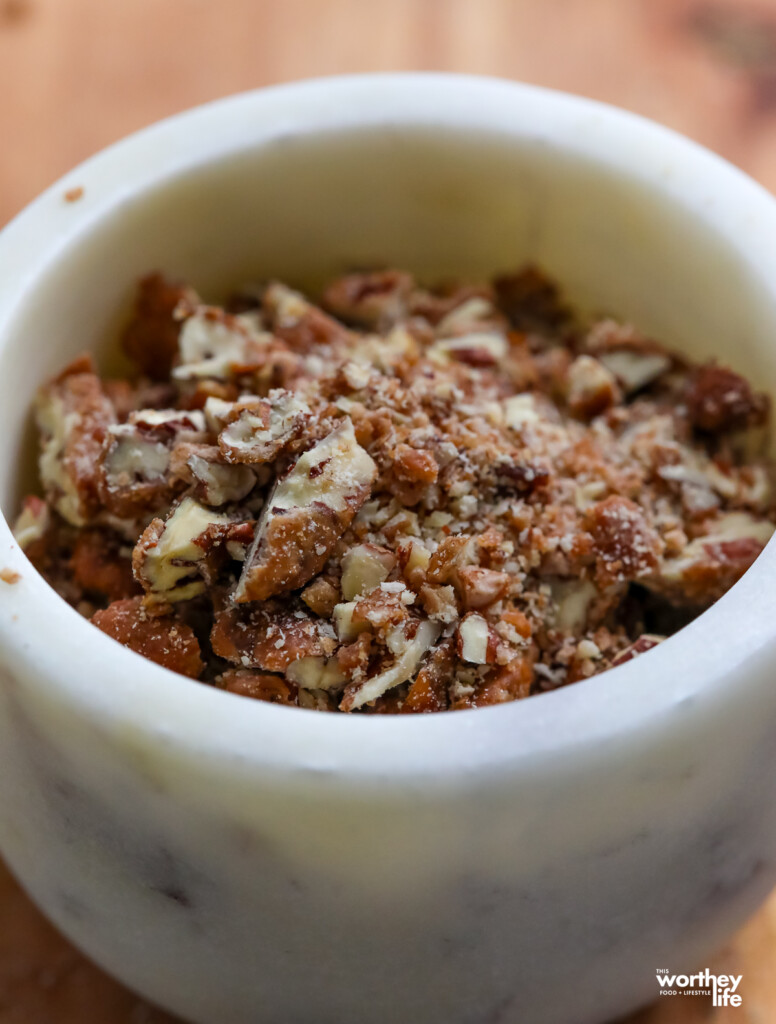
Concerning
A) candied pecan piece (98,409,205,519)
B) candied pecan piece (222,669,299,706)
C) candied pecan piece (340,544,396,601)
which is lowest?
candied pecan piece (222,669,299,706)

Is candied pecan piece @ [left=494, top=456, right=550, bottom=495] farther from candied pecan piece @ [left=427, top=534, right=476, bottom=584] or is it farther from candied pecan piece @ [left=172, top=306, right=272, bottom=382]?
candied pecan piece @ [left=172, top=306, right=272, bottom=382]

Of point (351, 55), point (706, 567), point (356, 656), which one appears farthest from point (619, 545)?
point (351, 55)

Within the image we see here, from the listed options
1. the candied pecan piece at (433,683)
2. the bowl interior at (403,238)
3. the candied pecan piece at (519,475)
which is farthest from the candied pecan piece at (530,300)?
the candied pecan piece at (433,683)

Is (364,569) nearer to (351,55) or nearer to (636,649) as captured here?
(636,649)

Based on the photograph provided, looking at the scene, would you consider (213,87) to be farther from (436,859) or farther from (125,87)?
(436,859)

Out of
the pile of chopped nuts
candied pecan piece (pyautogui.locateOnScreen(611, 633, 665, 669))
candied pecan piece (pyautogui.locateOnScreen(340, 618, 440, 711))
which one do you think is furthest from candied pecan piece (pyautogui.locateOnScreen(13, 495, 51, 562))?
candied pecan piece (pyautogui.locateOnScreen(611, 633, 665, 669))
